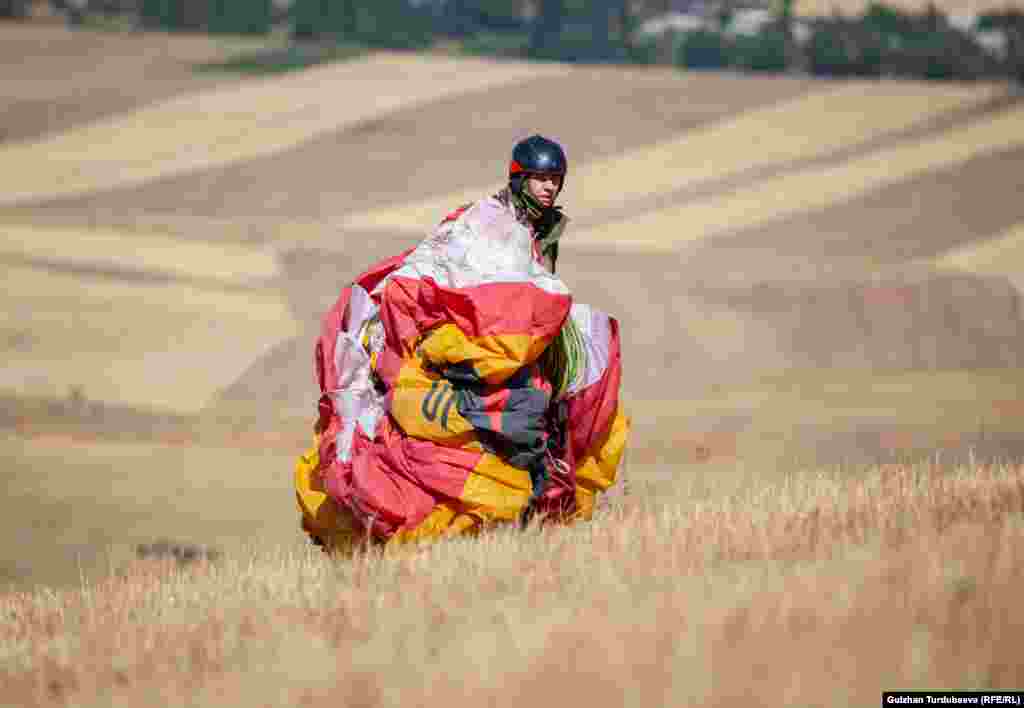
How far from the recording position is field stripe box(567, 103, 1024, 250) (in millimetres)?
35438

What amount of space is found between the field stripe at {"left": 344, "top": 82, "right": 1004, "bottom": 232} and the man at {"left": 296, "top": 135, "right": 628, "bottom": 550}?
87.5 feet

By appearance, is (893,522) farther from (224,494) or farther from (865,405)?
(865,405)

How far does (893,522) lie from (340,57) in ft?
176

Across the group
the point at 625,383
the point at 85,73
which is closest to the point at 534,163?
the point at 625,383

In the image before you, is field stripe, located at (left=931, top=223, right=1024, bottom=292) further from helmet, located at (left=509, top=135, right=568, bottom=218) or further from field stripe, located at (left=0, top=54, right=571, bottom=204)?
helmet, located at (left=509, top=135, right=568, bottom=218)

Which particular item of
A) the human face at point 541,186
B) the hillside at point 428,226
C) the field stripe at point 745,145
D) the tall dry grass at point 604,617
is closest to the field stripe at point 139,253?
the hillside at point 428,226

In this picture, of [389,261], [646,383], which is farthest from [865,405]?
[389,261]

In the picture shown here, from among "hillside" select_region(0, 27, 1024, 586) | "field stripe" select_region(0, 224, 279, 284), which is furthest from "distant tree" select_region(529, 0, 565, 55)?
"field stripe" select_region(0, 224, 279, 284)

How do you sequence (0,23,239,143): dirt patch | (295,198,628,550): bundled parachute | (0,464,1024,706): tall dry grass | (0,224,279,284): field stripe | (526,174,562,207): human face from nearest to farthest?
(0,464,1024,706): tall dry grass
(295,198,628,550): bundled parachute
(526,174,562,207): human face
(0,224,279,284): field stripe
(0,23,239,143): dirt patch

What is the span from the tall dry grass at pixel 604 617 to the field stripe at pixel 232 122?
32.4m

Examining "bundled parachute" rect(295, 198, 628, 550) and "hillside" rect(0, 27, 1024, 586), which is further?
"hillside" rect(0, 27, 1024, 586)

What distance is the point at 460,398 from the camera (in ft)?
25.6

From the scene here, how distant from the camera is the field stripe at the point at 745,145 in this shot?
3866 centimetres

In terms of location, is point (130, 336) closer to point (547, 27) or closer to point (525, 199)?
point (525, 199)
